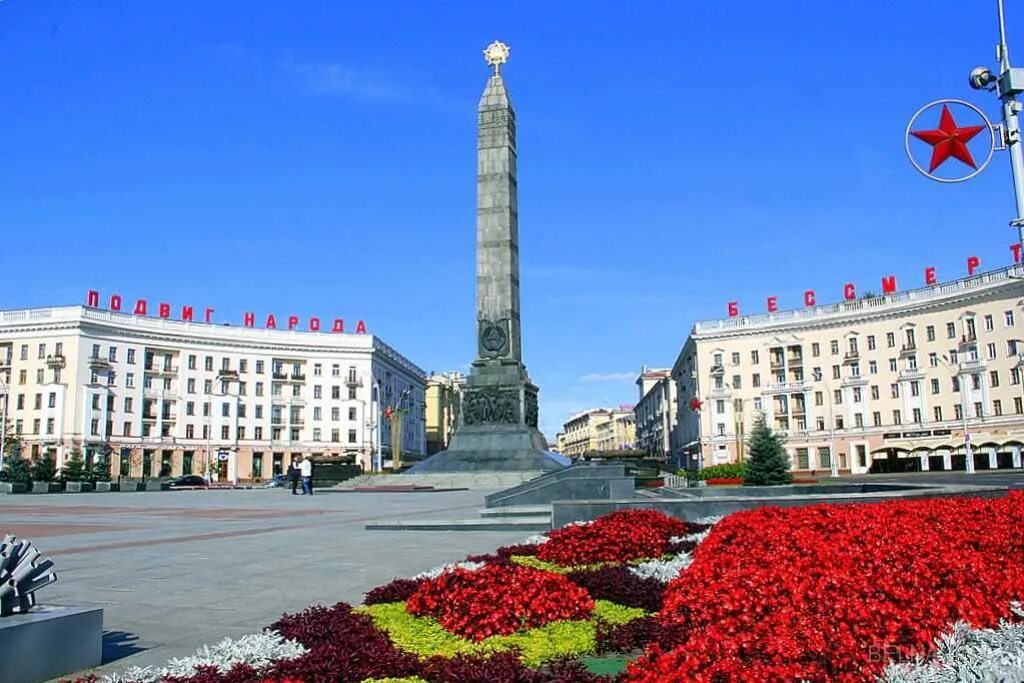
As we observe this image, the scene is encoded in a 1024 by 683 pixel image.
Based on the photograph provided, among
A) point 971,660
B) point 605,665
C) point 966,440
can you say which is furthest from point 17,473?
point 966,440

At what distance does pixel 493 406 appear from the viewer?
104 feet

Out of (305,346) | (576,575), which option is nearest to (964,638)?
(576,575)

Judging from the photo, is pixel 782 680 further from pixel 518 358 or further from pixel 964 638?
pixel 518 358

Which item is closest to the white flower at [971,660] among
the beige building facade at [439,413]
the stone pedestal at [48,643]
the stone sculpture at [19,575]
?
the stone pedestal at [48,643]

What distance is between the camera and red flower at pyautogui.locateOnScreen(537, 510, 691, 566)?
883 centimetres

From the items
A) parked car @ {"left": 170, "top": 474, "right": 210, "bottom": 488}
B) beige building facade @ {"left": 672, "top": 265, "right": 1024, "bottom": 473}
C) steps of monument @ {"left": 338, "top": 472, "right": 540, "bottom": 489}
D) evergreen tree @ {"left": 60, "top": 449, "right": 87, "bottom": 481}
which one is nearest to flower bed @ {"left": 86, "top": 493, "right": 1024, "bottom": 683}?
steps of monument @ {"left": 338, "top": 472, "right": 540, "bottom": 489}

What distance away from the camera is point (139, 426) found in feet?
262

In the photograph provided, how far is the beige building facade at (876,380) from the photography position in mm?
64750

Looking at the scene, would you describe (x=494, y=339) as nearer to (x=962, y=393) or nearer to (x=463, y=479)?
(x=463, y=479)

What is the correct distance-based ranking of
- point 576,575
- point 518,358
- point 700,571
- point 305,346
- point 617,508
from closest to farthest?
point 700,571 → point 576,575 → point 617,508 → point 518,358 → point 305,346

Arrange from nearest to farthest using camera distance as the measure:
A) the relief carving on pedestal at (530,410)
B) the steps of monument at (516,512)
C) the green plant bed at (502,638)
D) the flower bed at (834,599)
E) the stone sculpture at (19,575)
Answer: the flower bed at (834,599), the stone sculpture at (19,575), the green plant bed at (502,638), the steps of monument at (516,512), the relief carving on pedestal at (530,410)

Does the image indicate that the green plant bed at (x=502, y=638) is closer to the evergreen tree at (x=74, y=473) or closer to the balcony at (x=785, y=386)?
the evergreen tree at (x=74, y=473)

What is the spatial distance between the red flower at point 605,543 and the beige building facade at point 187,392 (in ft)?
223

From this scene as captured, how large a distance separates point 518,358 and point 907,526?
26020 millimetres
